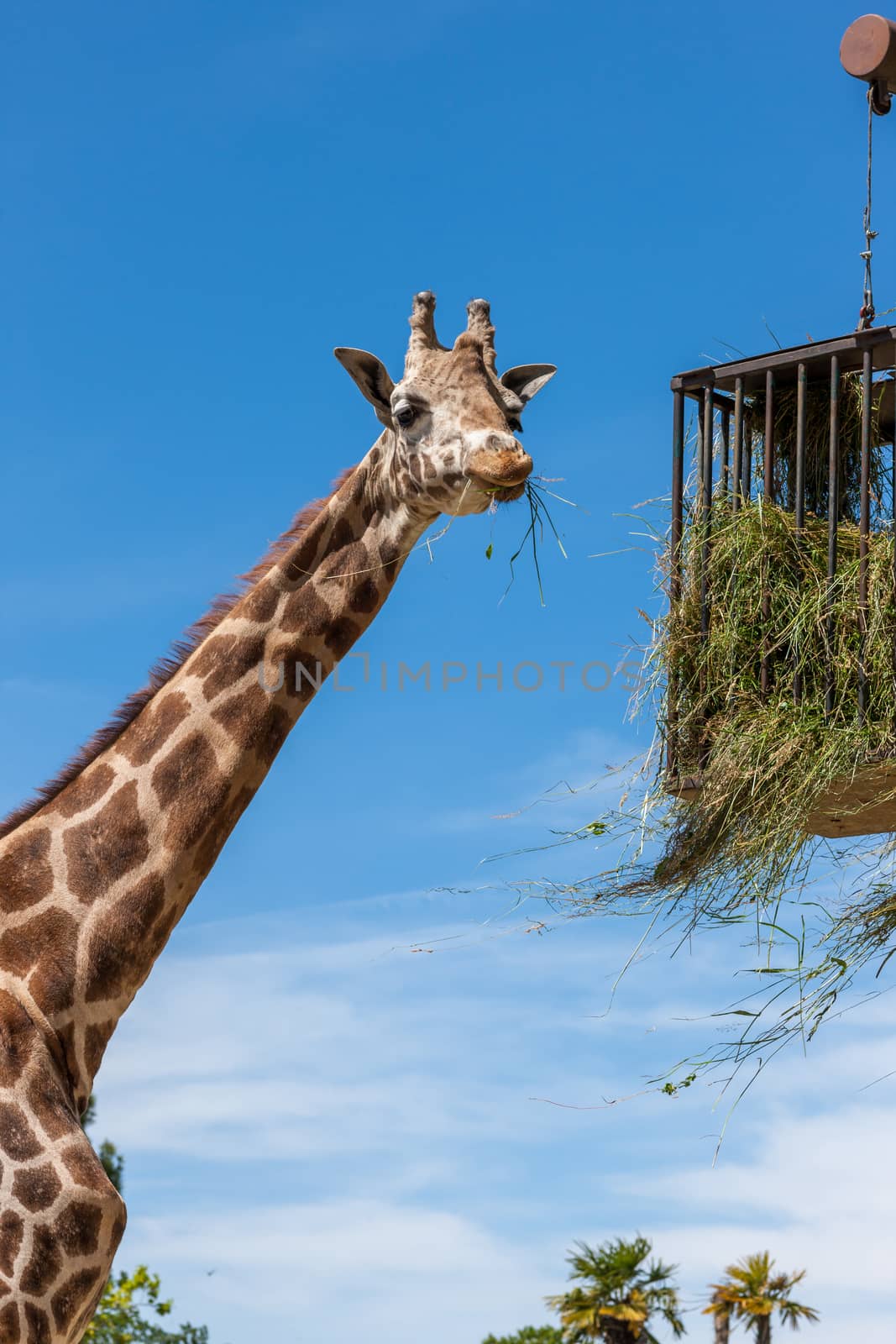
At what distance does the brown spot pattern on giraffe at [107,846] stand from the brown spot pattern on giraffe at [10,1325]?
4.40ft

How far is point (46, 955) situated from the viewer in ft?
17.7

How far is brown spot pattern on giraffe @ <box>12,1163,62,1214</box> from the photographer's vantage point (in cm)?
491

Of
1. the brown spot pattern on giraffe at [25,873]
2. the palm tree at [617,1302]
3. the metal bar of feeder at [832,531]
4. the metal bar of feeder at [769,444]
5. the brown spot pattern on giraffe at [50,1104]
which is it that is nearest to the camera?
the brown spot pattern on giraffe at [50,1104]

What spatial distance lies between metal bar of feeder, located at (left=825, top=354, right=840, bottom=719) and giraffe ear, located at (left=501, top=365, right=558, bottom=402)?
3.69 ft

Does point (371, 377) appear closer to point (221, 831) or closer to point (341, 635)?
point (341, 635)

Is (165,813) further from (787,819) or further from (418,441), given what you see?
(787,819)

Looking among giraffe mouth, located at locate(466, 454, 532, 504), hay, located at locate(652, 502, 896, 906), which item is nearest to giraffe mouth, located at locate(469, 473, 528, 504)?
giraffe mouth, located at locate(466, 454, 532, 504)

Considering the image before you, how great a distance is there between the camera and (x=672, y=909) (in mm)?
6465

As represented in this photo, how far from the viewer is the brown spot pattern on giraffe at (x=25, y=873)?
5484 mm

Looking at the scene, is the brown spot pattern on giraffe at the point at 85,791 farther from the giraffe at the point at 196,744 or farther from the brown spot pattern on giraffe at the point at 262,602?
the brown spot pattern on giraffe at the point at 262,602

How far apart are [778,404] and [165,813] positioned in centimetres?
306

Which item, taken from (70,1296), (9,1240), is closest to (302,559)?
(9,1240)

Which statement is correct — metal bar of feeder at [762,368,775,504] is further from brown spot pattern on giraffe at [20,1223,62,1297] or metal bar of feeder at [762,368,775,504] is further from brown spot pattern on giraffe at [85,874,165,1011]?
brown spot pattern on giraffe at [20,1223,62,1297]

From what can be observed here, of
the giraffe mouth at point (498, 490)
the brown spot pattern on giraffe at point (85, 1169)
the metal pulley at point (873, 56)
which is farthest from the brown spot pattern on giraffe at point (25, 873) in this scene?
the metal pulley at point (873, 56)
